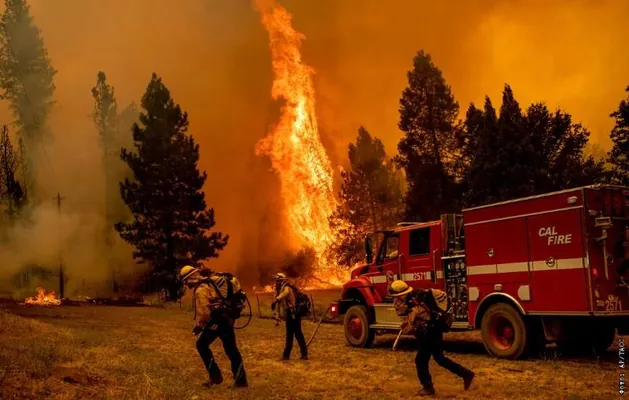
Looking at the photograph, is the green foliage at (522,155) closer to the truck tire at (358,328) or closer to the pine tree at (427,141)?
the pine tree at (427,141)

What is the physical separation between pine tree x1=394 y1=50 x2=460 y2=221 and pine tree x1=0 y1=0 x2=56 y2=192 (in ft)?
112

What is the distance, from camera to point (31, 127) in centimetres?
5072

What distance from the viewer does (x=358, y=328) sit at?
1502cm

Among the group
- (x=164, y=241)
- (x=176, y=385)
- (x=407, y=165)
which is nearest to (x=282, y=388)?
(x=176, y=385)

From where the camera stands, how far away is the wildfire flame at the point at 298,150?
4931cm

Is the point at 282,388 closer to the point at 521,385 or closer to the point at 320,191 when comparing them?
the point at 521,385

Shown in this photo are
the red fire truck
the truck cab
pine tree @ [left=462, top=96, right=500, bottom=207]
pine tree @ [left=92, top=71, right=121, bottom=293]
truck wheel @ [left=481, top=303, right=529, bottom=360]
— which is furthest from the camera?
pine tree @ [left=92, top=71, right=121, bottom=293]

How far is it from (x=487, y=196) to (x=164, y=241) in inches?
819

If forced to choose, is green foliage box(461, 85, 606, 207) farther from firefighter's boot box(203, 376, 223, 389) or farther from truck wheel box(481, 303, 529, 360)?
firefighter's boot box(203, 376, 223, 389)

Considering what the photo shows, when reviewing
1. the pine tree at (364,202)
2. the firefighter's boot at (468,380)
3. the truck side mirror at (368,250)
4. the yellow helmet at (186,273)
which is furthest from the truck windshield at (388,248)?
the pine tree at (364,202)

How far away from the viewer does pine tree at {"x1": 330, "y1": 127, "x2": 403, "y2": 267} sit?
Result: 4238cm

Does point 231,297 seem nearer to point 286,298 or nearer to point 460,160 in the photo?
point 286,298

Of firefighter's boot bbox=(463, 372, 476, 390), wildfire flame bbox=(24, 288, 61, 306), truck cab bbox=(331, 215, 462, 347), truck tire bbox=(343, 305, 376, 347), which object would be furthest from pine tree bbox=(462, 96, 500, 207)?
wildfire flame bbox=(24, 288, 61, 306)

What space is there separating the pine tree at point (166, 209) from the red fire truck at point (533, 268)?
23758mm
